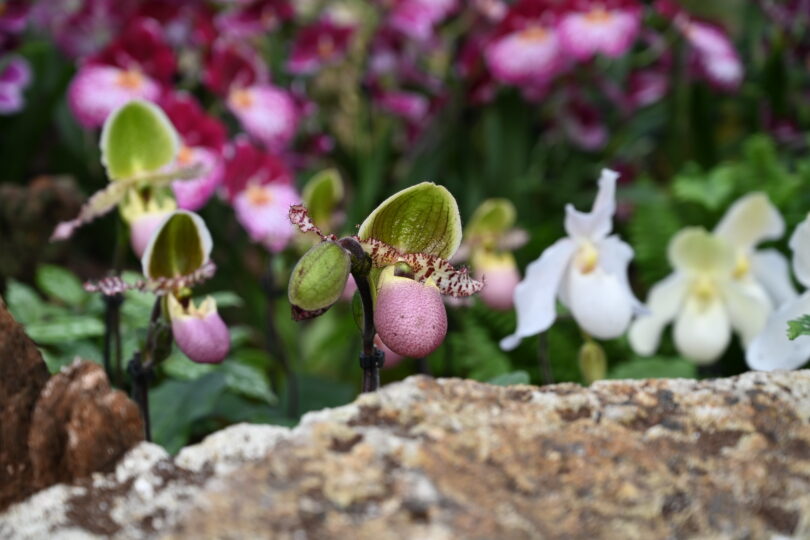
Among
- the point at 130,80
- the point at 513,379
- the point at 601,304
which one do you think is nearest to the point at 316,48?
the point at 130,80

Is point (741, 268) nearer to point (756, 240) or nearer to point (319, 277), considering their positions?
point (756, 240)

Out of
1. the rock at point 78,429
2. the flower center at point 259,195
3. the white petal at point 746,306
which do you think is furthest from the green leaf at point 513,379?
the flower center at point 259,195

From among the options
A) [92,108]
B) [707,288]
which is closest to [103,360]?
[92,108]

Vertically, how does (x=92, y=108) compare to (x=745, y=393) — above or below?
above

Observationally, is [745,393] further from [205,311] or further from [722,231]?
[722,231]

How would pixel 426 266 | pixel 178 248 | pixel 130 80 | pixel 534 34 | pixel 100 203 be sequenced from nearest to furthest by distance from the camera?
pixel 426 266
pixel 178 248
pixel 100 203
pixel 130 80
pixel 534 34

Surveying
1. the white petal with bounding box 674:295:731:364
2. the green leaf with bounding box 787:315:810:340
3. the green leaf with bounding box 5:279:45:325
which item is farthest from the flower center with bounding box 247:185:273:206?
the green leaf with bounding box 787:315:810:340
